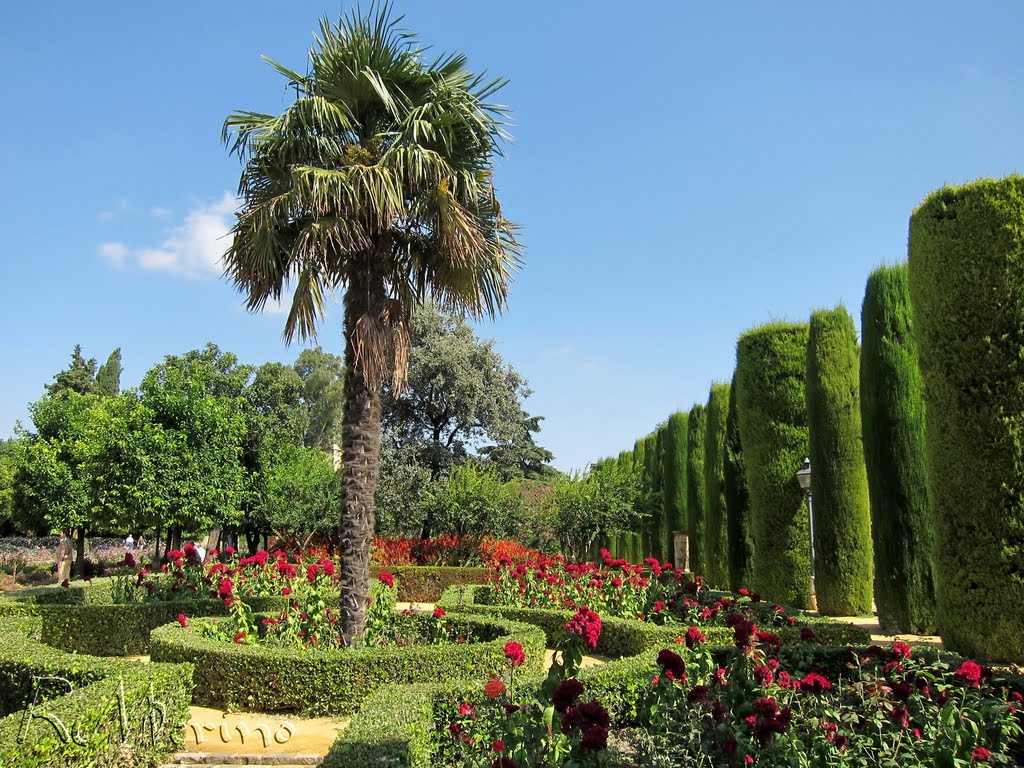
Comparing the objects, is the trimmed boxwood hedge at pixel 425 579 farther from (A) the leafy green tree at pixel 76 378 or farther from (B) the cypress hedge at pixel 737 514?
(A) the leafy green tree at pixel 76 378

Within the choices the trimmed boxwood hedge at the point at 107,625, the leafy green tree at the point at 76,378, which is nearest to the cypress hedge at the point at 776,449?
the trimmed boxwood hedge at the point at 107,625

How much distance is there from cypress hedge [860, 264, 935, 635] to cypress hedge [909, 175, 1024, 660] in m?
2.29

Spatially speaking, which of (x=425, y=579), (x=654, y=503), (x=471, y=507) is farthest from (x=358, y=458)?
(x=654, y=503)

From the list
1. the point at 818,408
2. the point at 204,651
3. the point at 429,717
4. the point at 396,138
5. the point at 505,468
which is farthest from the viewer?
the point at 505,468

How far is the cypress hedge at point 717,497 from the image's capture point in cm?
1702

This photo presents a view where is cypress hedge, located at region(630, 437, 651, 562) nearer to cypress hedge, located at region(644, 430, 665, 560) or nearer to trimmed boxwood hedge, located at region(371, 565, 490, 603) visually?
cypress hedge, located at region(644, 430, 665, 560)

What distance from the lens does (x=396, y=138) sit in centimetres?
750

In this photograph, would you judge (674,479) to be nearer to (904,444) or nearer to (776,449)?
(776,449)

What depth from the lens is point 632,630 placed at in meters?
8.42

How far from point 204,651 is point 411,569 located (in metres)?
10.2

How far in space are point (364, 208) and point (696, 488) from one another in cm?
1580

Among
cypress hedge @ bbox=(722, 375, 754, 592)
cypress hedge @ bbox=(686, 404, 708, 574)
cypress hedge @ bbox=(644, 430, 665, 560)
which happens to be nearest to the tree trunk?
cypress hedge @ bbox=(722, 375, 754, 592)

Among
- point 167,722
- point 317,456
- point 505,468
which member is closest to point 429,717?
point 167,722

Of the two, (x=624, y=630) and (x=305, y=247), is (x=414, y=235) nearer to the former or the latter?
(x=305, y=247)
